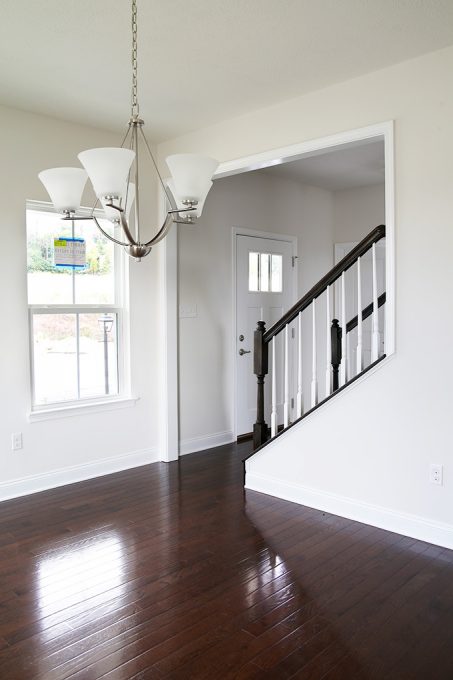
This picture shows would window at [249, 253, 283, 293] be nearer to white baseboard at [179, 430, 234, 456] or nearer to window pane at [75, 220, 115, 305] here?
white baseboard at [179, 430, 234, 456]

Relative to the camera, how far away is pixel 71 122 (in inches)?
156

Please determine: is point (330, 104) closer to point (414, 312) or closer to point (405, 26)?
point (405, 26)

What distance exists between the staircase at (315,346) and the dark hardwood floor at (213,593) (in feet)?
2.52

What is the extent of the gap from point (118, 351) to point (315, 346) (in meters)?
1.61

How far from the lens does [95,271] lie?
166 inches

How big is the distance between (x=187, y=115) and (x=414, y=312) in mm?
2121

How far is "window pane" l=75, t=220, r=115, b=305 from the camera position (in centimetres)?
411

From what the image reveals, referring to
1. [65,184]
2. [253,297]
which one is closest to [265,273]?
[253,297]

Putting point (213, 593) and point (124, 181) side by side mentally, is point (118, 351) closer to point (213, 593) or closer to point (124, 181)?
point (213, 593)

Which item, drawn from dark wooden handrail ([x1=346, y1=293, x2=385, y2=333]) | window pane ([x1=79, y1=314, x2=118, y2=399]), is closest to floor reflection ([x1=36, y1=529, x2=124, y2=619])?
window pane ([x1=79, y1=314, x2=118, y2=399])

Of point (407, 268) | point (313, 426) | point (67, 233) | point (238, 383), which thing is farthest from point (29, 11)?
point (238, 383)

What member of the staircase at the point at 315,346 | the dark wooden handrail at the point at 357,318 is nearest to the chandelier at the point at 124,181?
the staircase at the point at 315,346

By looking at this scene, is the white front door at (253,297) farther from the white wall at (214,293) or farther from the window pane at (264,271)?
the white wall at (214,293)

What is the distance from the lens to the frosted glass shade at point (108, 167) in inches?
75.7
